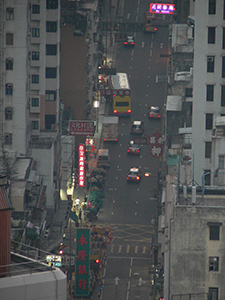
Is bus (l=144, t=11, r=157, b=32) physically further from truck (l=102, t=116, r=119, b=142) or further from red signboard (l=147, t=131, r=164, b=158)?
red signboard (l=147, t=131, r=164, b=158)

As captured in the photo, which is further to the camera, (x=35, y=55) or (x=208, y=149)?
(x=35, y=55)

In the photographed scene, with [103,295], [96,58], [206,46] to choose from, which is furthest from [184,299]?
[96,58]

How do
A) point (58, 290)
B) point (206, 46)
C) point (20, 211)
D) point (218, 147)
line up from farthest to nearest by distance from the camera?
point (20, 211) → point (206, 46) → point (218, 147) → point (58, 290)

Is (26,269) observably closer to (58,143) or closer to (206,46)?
(206,46)

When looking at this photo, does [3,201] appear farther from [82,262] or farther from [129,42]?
[129,42]

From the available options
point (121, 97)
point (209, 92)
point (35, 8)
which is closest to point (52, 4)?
point (35, 8)

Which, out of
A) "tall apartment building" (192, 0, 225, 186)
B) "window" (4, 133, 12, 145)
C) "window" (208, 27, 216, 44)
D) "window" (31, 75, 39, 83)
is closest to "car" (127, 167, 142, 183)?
"window" (31, 75, 39, 83)
